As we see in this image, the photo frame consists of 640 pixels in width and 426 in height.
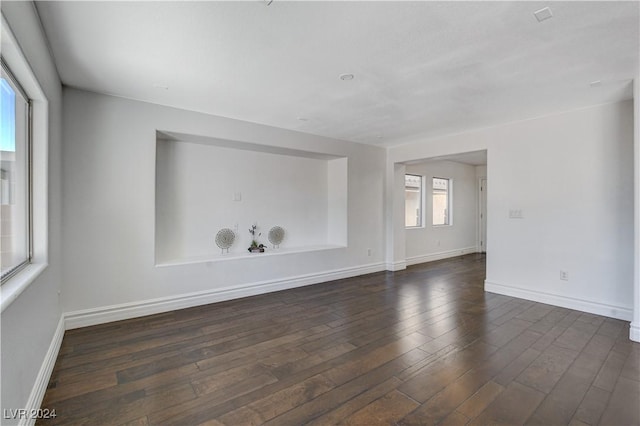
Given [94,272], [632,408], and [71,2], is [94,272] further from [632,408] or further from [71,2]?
[632,408]

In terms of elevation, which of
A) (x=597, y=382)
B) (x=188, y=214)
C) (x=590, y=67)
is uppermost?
Answer: (x=590, y=67)

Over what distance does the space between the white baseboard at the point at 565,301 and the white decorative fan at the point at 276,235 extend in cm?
325

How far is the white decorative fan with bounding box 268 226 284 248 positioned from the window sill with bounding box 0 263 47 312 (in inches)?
115

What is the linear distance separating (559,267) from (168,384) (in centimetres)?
451

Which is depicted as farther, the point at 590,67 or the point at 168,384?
the point at 590,67

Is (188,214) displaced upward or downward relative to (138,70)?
downward

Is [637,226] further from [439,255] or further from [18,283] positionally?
[18,283]

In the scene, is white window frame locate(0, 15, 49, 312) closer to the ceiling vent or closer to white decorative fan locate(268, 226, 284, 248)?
white decorative fan locate(268, 226, 284, 248)

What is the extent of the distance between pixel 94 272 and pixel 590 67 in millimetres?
5063

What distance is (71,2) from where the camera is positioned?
1.80 meters

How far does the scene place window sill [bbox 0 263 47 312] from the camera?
1.37m

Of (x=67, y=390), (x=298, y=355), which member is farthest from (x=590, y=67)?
(x=67, y=390)

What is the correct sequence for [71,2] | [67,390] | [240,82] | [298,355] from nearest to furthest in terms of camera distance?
[71,2]
[67,390]
[298,355]
[240,82]

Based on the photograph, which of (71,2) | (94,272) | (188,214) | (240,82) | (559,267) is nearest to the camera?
(71,2)
